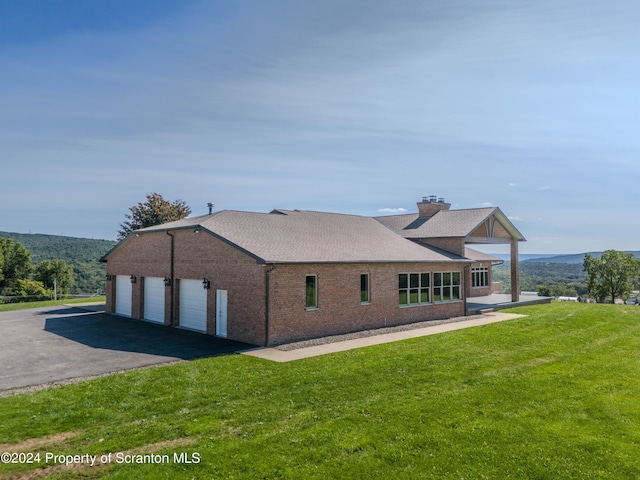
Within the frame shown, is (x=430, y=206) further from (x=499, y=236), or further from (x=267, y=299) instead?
(x=267, y=299)

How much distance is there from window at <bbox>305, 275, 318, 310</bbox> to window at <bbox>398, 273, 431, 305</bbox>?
213 inches

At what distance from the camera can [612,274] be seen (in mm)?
43781

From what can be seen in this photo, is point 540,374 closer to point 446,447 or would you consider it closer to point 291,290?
point 446,447

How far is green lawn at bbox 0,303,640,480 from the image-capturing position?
252 inches

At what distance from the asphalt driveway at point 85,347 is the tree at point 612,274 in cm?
4336

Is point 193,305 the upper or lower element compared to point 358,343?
upper

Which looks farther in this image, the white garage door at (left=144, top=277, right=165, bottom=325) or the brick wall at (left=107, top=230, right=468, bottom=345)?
the white garage door at (left=144, top=277, right=165, bottom=325)

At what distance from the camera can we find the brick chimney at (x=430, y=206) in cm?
3170

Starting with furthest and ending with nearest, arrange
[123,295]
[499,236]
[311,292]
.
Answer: [499,236], [123,295], [311,292]

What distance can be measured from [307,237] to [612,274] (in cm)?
3932

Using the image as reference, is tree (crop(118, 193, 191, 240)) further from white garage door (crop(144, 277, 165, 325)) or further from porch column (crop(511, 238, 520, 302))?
porch column (crop(511, 238, 520, 302))

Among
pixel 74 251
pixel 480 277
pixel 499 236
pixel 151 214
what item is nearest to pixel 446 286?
pixel 499 236

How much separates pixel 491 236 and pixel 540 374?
57.5 feet

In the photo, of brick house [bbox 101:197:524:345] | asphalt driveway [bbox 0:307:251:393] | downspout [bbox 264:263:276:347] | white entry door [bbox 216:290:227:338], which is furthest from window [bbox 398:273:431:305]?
asphalt driveway [bbox 0:307:251:393]
